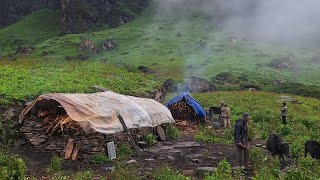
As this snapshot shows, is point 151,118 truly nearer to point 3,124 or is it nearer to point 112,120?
point 112,120

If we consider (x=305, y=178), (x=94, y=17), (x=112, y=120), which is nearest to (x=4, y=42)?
(x=94, y=17)

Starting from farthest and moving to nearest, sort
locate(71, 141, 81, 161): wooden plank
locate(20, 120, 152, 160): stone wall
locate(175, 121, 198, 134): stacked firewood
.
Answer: locate(175, 121, 198, 134): stacked firewood
locate(20, 120, 152, 160): stone wall
locate(71, 141, 81, 161): wooden plank

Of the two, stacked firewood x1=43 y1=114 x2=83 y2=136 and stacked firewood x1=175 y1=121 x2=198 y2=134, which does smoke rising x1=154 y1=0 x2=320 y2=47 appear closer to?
stacked firewood x1=175 y1=121 x2=198 y2=134

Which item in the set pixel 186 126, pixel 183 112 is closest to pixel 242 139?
pixel 186 126

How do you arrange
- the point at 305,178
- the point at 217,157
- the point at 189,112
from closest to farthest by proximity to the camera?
the point at 305,178, the point at 217,157, the point at 189,112

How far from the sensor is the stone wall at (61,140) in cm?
1509

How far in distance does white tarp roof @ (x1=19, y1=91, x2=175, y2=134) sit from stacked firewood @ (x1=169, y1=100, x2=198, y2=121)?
5.41 metres

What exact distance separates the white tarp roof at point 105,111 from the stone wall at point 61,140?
55 cm

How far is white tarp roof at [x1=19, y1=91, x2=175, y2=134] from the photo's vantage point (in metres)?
14.9

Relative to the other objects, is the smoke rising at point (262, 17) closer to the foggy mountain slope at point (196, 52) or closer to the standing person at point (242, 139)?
the foggy mountain slope at point (196, 52)

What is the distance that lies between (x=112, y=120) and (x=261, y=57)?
4876 cm

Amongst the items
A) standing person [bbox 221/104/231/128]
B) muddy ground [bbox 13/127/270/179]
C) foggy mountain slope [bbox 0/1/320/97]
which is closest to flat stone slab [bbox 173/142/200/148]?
muddy ground [bbox 13/127/270/179]

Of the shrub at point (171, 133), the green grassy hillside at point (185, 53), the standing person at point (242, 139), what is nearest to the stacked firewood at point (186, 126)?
the shrub at point (171, 133)

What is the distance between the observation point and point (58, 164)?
13094 mm
